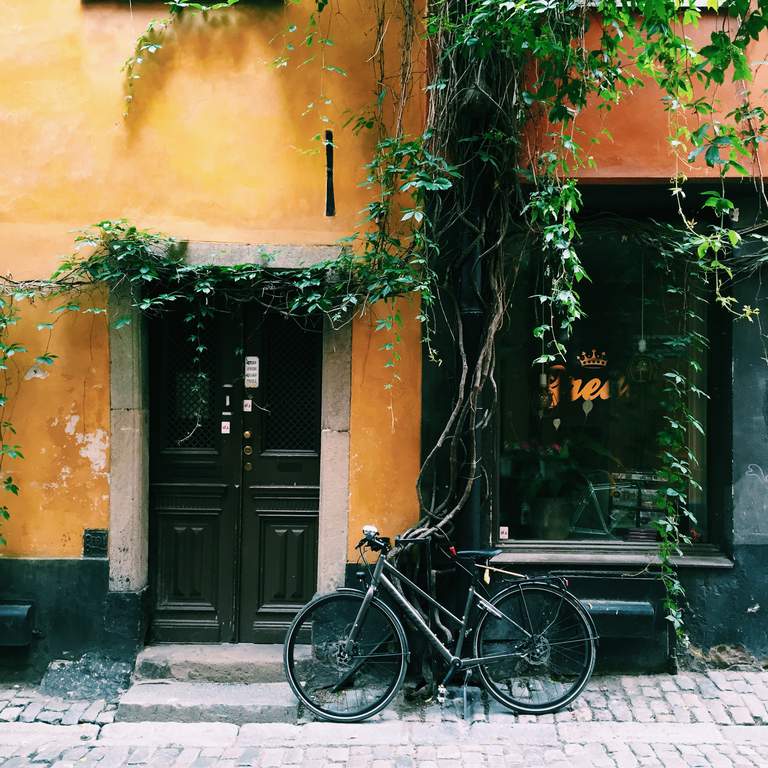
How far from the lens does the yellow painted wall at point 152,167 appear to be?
5133mm

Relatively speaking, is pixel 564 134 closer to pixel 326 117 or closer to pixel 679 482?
pixel 326 117

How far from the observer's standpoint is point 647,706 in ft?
15.3

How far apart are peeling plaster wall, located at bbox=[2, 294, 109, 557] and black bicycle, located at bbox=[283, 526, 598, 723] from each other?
179cm

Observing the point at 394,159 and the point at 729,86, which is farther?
the point at 729,86

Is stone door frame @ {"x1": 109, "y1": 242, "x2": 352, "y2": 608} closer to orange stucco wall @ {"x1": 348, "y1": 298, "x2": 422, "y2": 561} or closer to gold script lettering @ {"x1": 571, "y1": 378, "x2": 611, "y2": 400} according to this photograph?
orange stucco wall @ {"x1": 348, "y1": 298, "x2": 422, "y2": 561}

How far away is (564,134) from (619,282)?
3.87ft

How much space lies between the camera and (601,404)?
17.9ft

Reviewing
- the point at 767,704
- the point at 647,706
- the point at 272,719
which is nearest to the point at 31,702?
the point at 272,719

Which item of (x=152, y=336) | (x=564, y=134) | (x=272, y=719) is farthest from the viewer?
(x=152, y=336)

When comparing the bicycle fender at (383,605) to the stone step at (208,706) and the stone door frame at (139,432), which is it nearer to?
the stone door frame at (139,432)

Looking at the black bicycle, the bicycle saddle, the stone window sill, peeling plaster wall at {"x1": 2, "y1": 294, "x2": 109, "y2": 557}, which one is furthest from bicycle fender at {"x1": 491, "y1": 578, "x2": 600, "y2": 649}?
peeling plaster wall at {"x1": 2, "y1": 294, "x2": 109, "y2": 557}

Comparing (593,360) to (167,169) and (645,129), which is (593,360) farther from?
(167,169)

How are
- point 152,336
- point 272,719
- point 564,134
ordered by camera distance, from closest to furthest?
point 272,719 → point 564,134 → point 152,336

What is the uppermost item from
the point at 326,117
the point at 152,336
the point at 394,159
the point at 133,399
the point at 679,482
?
the point at 326,117
